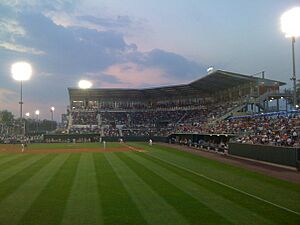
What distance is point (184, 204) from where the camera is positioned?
13.5 metres

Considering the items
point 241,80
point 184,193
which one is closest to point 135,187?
point 184,193

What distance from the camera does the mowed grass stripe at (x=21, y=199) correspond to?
38.9 feet

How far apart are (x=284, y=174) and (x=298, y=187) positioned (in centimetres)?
452

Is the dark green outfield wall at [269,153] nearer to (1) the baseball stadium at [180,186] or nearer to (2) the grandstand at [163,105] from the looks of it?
(1) the baseball stadium at [180,186]

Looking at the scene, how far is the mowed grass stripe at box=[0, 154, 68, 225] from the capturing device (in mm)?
11844

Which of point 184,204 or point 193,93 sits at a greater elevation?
point 193,93

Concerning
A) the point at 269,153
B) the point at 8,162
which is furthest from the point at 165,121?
the point at 269,153

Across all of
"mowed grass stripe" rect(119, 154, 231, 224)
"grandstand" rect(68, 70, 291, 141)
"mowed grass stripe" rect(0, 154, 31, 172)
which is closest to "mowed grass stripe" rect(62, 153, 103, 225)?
"mowed grass stripe" rect(119, 154, 231, 224)

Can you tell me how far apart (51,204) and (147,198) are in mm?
3570

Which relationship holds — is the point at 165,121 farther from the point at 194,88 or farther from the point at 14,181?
the point at 14,181

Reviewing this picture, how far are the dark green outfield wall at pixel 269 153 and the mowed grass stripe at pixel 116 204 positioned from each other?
11.8 m

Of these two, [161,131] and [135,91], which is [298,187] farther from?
[135,91]

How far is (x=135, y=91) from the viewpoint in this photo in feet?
296

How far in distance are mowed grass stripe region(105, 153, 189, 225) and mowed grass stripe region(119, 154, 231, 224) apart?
23 centimetres
